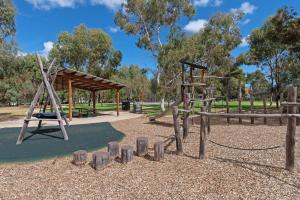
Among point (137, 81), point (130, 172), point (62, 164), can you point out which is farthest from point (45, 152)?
point (137, 81)

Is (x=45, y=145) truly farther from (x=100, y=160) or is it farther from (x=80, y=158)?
(x=100, y=160)

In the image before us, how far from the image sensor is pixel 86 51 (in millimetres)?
25375

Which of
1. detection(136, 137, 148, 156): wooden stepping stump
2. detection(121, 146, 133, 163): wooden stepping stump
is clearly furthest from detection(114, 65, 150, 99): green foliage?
detection(121, 146, 133, 163): wooden stepping stump

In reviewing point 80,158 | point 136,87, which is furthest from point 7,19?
point 136,87

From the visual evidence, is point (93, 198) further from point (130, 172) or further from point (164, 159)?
point (164, 159)

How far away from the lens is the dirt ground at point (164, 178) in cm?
357

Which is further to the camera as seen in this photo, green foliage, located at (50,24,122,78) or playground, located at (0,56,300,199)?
green foliage, located at (50,24,122,78)

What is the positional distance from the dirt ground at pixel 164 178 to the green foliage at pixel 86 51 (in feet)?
72.8

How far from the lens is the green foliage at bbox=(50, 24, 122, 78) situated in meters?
25.5

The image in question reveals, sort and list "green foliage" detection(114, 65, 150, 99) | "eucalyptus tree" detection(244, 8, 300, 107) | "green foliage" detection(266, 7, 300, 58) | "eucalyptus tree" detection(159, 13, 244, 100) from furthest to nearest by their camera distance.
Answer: "green foliage" detection(114, 65, 150, 99) → "eucalyptus tree" detection(244, 8, 300, 107) → "eucalyptus tree" detection(159, 13, 244, 100) → "green foliage" detection(266, 7, 300, 58)

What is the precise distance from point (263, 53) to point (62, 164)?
25527mm

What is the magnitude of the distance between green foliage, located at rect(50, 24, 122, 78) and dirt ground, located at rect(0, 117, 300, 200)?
22.2 m

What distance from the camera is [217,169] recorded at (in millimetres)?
4617

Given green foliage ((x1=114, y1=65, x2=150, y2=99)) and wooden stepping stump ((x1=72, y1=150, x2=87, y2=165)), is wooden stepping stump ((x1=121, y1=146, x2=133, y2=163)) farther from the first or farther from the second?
green foliage ((x1=114, y1=65, x2=150, y2=99))
